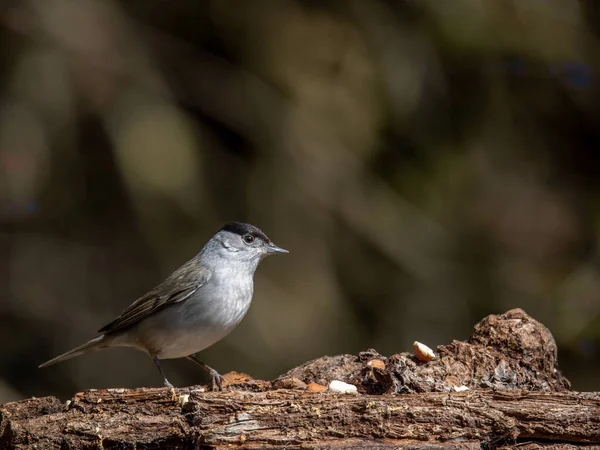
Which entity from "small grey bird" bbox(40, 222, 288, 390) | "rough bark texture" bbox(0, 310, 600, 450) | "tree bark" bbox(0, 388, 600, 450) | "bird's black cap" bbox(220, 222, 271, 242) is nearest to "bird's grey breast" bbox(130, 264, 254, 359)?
"small grey bird" bbox(40, 222, 288, 390)

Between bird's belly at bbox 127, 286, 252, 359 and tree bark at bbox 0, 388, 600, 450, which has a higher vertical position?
bird's belly at bbox 127, 286, 252, 359

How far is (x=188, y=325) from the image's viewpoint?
580cm

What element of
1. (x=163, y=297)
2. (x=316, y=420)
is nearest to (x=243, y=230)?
(x=163, y=297)

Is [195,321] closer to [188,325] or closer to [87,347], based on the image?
[188,325]

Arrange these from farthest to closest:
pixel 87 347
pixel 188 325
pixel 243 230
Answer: pixel 243 230 < pixel 87 347 < pixel 188 325

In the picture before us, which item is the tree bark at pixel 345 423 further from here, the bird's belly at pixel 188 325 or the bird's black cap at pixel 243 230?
the bird's black cap at pixel 243 230

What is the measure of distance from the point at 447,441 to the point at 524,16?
7.42m

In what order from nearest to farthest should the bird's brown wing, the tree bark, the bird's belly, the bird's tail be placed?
the tree bark < the bird's belly < the bird's brown wing < the bird's tail

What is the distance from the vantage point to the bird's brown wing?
5992 millimetres

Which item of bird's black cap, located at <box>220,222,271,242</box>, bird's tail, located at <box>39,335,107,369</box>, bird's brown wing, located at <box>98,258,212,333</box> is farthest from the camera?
bird's black cap, located at <box>220,222,271,242</box>

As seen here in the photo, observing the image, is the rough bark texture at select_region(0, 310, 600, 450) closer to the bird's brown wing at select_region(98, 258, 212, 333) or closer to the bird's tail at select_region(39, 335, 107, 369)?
the bird's brown wing at select_region(98, 258, 212, 333)

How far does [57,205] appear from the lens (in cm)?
1017

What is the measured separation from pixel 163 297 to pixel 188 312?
26cm

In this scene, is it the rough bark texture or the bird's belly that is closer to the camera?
the rough bark texture
